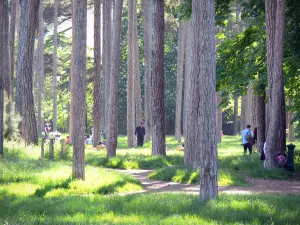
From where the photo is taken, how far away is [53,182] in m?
15.4

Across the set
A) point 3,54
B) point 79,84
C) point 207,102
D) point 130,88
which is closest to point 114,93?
point 3,54

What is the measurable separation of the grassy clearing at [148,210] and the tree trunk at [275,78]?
356 inches

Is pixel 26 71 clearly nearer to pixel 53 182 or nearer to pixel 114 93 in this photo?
pixel 114 93

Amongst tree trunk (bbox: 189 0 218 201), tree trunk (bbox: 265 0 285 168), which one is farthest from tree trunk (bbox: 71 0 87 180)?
tree trunk (bbox: 265 0 285 168)

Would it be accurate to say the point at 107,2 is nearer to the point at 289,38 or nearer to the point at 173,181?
the point at 289,38

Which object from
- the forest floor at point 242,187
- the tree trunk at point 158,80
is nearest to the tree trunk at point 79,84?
the forest floor at point 242,187

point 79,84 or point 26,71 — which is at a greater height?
point 26,71

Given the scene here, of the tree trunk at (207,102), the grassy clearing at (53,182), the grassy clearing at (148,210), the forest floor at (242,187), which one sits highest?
the tree trunk at (207,102)

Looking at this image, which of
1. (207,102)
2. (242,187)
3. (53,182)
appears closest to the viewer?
(207,102)

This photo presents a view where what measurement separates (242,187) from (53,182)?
575 centimetres

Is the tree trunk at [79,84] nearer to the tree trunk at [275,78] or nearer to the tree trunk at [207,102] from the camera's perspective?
the tree trunk at [207,102]

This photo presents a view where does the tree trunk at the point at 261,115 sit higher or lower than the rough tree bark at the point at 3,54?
lower

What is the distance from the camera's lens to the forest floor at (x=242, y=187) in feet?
54.4

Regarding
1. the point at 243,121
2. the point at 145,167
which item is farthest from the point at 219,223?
the point at 243,121
